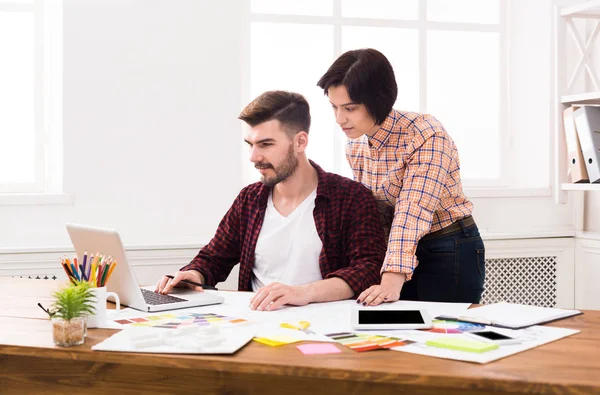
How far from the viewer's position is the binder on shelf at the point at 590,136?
279 cm

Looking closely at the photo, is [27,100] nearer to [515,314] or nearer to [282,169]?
[282,169]

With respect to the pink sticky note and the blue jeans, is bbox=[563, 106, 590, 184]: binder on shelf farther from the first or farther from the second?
the pink sticky note

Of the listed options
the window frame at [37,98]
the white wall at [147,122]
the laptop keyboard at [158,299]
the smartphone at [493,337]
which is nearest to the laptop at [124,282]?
the laptop keyboard at [158,299]

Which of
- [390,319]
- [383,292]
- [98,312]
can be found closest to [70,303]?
[98,312]

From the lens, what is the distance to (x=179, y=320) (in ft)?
5.46

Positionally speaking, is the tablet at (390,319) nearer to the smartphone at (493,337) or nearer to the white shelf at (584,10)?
the smartphone at (493,337)

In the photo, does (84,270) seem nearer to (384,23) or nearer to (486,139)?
(384,23)

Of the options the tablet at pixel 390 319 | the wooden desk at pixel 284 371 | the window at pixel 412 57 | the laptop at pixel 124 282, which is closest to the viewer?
the wooden desk at pixel 284 371

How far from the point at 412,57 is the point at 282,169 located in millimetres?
1477

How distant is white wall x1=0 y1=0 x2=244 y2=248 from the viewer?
9.16 ft

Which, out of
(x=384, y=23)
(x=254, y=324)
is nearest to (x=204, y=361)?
(x=254, y=324)

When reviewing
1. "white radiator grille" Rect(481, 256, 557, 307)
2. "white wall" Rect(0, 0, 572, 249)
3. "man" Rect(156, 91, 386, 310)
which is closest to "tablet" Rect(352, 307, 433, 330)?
"man" Rect(156, 91, 386, 310)

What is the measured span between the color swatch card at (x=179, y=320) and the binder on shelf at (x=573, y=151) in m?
1.81

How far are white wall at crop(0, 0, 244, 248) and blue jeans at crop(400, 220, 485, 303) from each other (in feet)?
3.26
